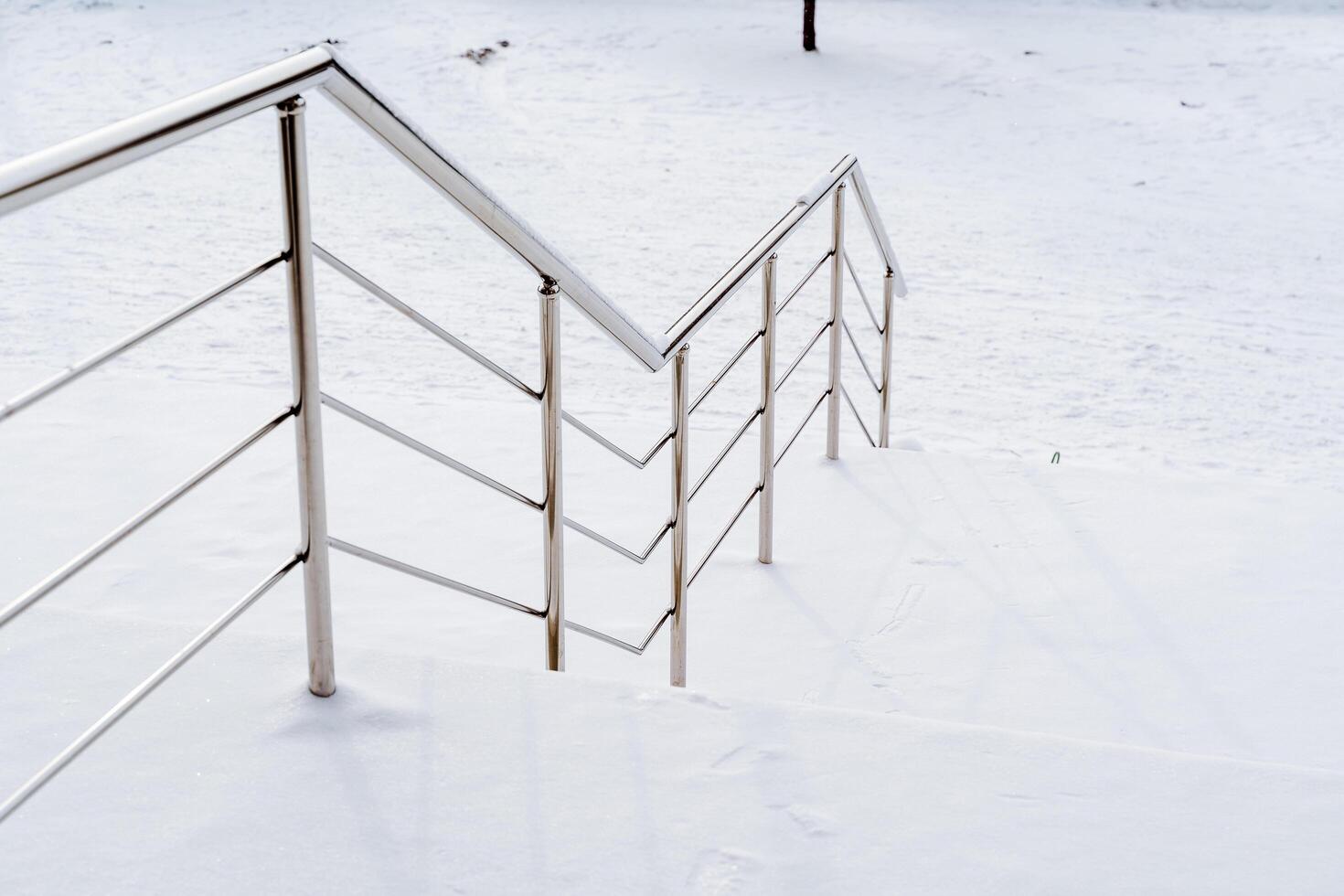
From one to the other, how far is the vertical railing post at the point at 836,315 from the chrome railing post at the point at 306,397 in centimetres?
215

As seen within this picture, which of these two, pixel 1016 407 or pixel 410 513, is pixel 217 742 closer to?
pixel 410 513

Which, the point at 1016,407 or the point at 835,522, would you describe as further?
the point at 1016,407

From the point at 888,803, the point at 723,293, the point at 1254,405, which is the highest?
the point at 723,293

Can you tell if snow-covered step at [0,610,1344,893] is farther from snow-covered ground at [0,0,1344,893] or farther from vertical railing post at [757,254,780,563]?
vertical railing post at [757,254,780,563]

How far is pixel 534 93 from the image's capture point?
1199cm

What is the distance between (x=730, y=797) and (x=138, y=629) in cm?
86

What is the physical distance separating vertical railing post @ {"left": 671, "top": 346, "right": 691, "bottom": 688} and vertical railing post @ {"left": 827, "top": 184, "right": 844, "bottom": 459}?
104cm

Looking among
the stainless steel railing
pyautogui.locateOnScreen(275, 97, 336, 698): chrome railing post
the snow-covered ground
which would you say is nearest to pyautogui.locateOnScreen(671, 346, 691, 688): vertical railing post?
the stainless steel railing

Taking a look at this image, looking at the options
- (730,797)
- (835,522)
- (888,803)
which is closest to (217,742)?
(730,797)

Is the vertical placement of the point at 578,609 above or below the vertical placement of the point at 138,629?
below

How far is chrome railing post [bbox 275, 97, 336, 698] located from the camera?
5.16 feet

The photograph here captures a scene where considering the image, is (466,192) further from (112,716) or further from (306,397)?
(112,716)

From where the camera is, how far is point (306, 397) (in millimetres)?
1679

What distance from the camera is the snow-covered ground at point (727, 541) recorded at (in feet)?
5.37
